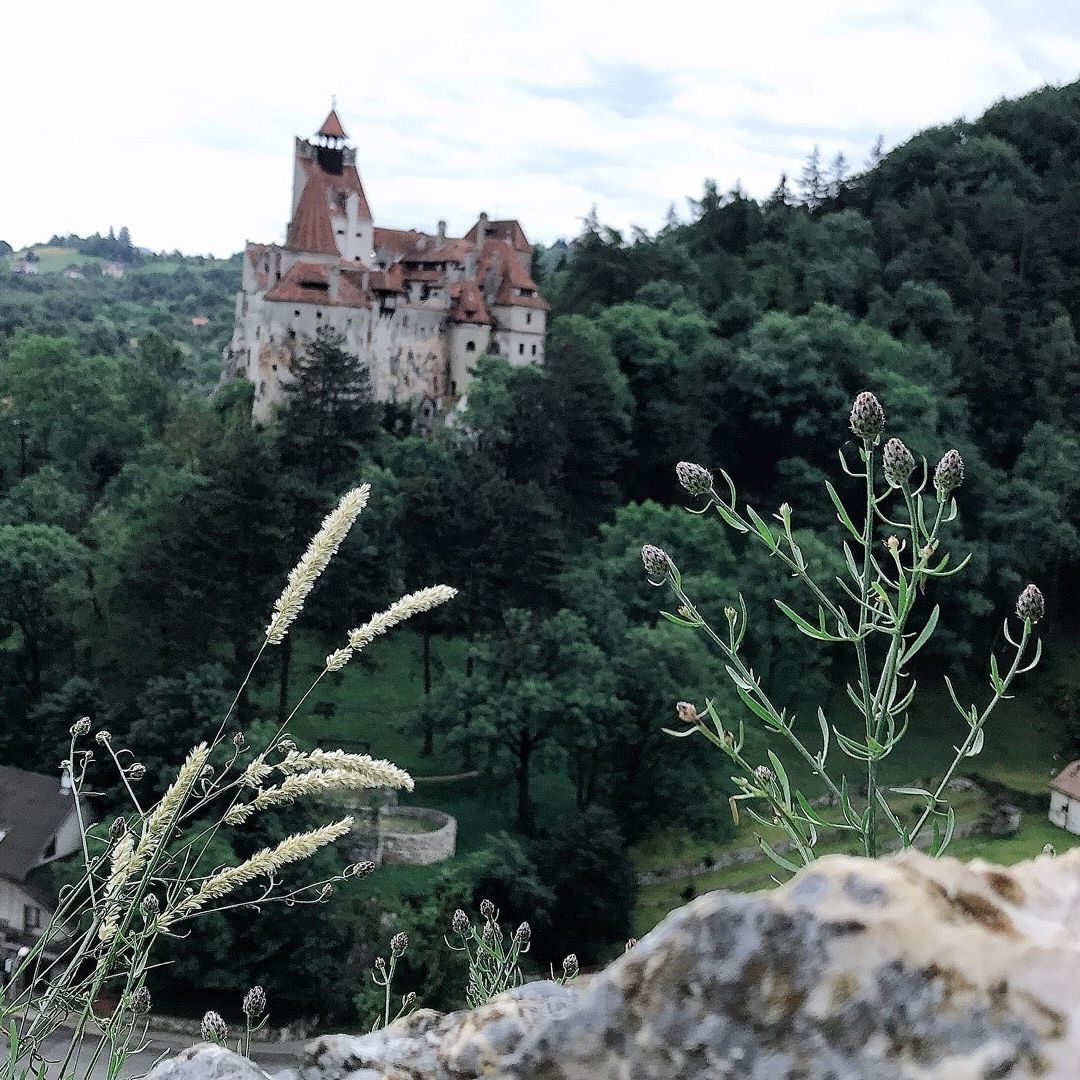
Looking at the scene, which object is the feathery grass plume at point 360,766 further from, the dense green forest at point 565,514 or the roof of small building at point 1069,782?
the roof of small building at point 1069,782

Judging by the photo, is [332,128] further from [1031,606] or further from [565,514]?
[1031,606]

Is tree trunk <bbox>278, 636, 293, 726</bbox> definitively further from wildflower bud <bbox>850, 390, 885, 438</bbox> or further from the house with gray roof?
wildflower bud <bbox>850, 390, 885, 438</bbox>

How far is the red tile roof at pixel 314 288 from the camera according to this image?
44.5 meters

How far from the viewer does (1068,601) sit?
49.2 m

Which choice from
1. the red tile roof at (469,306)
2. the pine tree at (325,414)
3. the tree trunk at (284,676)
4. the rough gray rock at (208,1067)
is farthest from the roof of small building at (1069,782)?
the rough gray rock at (208,1067)

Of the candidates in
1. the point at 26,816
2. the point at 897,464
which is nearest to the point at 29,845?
the point at 26,816

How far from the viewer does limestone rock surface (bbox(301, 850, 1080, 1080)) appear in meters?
1.66

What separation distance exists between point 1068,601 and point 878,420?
4976 centimetres

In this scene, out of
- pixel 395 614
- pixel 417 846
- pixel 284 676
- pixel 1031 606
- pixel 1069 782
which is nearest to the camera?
pixel 395 614

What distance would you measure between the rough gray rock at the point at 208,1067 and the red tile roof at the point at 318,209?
1855 inches

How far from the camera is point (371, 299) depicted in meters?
45.5

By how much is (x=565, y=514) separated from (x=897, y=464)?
40.5 metres

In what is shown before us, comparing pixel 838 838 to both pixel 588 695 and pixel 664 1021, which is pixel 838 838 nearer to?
pixel 588 695

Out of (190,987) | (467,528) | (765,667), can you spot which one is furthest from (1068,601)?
Answer: (190,987)
